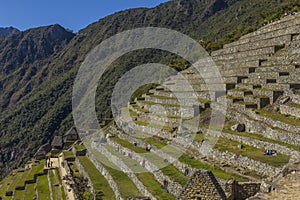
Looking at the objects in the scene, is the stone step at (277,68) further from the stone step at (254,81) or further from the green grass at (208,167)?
the green grass at (208,167)

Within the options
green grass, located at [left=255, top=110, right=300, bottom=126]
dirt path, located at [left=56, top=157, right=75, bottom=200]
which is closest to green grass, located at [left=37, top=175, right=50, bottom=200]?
dirt path, located at [left=56, top=157, right=75, bottom=200]

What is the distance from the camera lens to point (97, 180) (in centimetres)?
2089

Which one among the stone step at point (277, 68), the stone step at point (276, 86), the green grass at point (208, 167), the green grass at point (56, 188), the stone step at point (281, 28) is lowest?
the green grass at point (56, 188)

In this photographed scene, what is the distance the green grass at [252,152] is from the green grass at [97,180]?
581cm

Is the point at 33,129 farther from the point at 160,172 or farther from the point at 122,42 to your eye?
the point at 160,172

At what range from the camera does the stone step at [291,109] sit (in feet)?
54.0

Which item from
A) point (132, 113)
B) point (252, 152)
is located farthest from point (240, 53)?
point (252, 152)

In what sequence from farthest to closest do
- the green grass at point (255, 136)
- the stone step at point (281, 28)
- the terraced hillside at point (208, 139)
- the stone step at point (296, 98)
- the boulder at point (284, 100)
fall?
the stone step at point (281, 28) → the boulder at point (284, 100) → the stone step at point (296, 98) → the green grass at point (255, 136) → the terraced hillside at point (208, 139)

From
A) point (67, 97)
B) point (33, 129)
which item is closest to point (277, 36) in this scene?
point (33, 129)

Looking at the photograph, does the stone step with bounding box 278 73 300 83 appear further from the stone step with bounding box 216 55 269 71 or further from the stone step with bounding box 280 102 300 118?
the stone step with bounding box 216 55 269 71

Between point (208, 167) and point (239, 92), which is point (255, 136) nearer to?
point (208, 167)

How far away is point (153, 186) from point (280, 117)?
6714 mm

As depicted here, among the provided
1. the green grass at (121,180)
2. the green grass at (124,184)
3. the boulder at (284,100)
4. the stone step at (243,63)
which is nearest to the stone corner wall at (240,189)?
the green grass at (124,184)

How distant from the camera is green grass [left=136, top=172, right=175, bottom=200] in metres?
14.2
